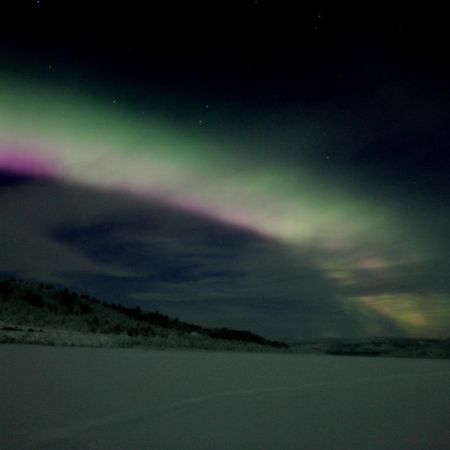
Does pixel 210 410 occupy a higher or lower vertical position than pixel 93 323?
lower

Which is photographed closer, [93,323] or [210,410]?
[210,410]

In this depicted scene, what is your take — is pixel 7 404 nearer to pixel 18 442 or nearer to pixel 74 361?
pixel 18 442

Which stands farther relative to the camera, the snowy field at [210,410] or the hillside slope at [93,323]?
the hillside slope at [93,323]

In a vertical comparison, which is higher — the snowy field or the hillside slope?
the hillside slope

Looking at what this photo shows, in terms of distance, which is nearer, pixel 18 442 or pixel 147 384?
pixel 18 442

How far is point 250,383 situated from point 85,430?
367 cm

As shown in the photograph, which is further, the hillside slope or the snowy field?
the hillside slope

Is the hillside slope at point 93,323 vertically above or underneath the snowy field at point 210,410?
above

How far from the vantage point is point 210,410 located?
209 inches

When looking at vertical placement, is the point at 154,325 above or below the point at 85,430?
above

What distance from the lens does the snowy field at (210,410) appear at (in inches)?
161

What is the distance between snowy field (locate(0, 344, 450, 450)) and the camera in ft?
13.5

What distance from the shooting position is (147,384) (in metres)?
7.01

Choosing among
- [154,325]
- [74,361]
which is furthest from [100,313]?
[74,361]
